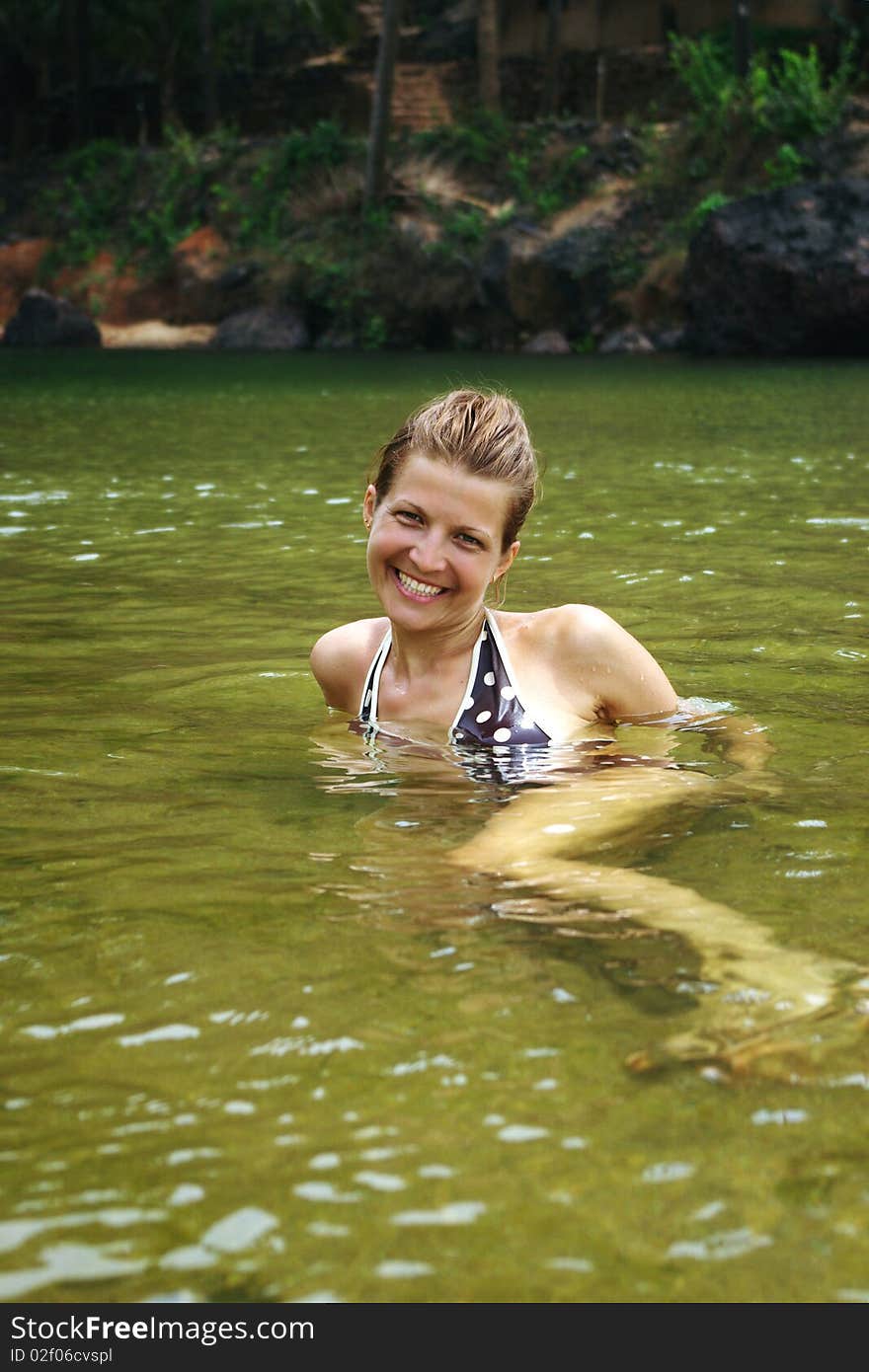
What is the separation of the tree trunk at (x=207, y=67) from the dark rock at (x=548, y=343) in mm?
15459

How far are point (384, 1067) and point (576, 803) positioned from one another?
65.5 inches

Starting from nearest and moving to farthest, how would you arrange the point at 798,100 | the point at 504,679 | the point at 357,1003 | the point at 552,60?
A: the point at 357,1003 < the point at 504,679 < the point at 798,100 < the point at 552,60

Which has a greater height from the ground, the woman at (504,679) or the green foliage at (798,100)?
the green foliage at (798,100)

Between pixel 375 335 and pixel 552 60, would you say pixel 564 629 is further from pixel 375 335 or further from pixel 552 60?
pixel 552 60

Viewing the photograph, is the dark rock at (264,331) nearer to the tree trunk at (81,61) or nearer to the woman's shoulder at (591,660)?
the tree trunk at (81,61)

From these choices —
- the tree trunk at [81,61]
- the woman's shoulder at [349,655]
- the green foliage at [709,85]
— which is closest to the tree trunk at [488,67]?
the green foliage at [709,85]

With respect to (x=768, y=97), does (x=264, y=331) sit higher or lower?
lower

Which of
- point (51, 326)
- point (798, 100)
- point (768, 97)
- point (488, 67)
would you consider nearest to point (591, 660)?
point (798, 100)

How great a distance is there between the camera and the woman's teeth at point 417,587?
15.5ft

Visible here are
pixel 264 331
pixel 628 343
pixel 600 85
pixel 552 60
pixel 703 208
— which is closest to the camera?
pixel 628 343

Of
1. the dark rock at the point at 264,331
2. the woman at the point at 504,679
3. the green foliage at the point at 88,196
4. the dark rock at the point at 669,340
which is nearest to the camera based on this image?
the woman at the point at 504,679

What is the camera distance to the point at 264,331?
37.4 meters

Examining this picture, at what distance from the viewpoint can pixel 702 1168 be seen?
233 centimetres

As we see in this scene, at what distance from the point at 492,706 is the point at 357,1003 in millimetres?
2116
